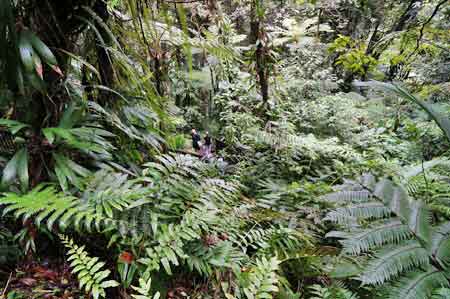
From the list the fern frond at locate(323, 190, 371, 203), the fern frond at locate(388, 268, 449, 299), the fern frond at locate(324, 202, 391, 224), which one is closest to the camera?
the fern frond at locate(388, 268, 449, 299)

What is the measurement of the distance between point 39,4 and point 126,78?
0.59m

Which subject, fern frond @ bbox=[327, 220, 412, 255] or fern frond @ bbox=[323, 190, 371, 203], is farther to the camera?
fern frond @ bbox=[323, 190, 371, 203]

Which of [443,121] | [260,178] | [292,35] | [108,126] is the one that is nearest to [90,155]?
[108,126]

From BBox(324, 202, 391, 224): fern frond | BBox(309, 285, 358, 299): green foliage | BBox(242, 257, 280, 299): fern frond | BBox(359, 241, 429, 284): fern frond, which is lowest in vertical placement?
BBox(309, 285, 358, 299): green foliage

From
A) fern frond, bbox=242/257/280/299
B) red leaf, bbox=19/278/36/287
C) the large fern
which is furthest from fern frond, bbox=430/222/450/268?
red leaf, bbox=19/278/36/287

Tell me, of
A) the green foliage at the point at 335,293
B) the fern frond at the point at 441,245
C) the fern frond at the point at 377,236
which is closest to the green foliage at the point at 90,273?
the green foliage at the point at 335,293

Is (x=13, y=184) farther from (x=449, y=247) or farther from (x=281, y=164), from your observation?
(x=281, y=164)

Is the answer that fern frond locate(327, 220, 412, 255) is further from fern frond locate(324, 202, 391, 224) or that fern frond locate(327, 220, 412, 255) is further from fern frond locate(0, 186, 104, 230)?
fern frond locate(0, 186, 104, 230)

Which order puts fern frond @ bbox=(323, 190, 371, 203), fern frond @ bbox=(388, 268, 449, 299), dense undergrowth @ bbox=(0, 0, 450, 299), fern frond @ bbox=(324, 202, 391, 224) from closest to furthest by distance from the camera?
fern frond @ bbox=(388, 268, 449, 299) < dense undergrowth @ bbox=(0, 0, 450, 299) < fern frond @ bbox=(324, 202, 391, 224) < fern frond @ bbox=(323, 190, 371, 203)

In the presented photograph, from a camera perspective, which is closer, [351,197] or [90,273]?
[90,273]

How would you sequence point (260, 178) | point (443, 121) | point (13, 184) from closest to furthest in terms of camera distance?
point (13, 184), point (443, 121), point (260, 178)

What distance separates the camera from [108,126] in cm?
170

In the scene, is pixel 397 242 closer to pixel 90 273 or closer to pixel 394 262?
pixel 394 262

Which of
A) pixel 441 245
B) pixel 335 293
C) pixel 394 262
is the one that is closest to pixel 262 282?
pixel 335 293
